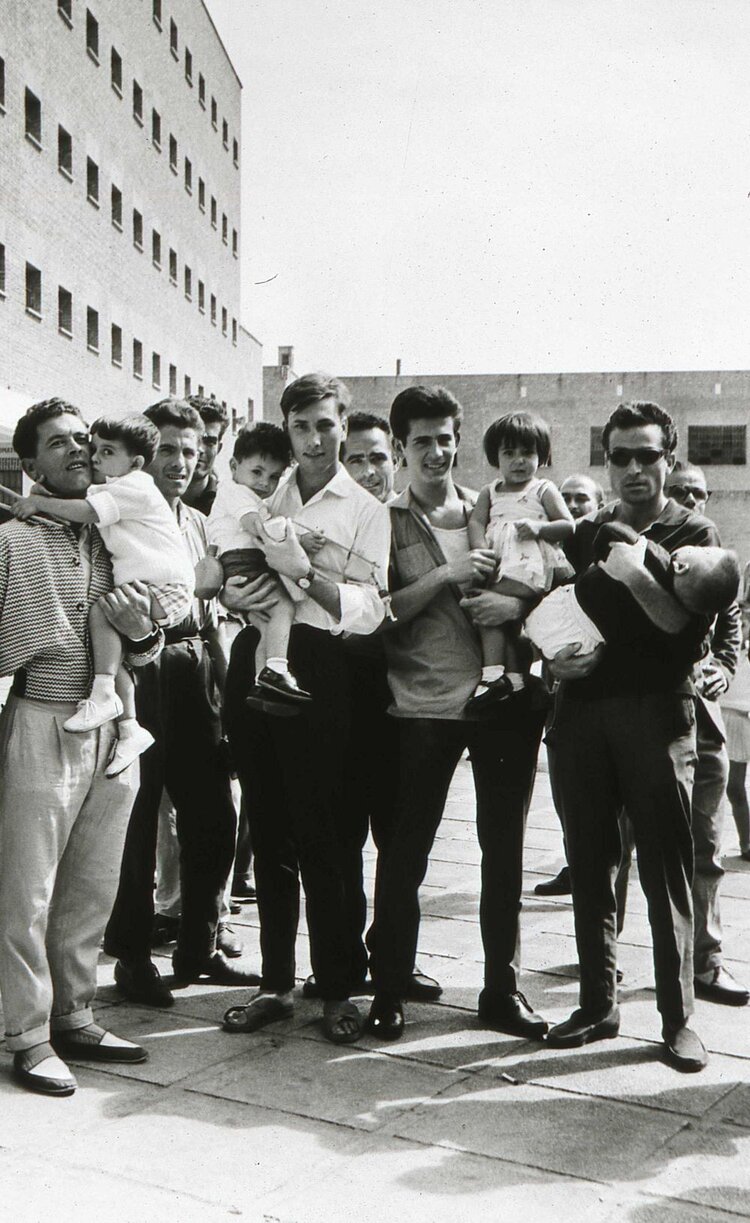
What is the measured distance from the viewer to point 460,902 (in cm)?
686

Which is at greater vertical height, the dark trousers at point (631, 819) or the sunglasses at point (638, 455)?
the sunglasses at point (638, 455)

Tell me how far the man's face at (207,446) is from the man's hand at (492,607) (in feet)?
6.79

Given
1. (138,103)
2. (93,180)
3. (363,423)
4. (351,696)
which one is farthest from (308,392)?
(138,103)

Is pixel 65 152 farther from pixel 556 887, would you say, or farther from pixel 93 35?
pixel 556 887

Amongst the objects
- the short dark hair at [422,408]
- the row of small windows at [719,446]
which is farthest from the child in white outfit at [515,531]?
the row of small windows at [719,446]

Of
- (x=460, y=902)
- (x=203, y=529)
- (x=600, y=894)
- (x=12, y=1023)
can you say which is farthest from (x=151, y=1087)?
(x=460, y=902)

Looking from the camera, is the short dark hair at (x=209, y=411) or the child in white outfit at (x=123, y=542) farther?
the short dark hair at (x=209, y=411)

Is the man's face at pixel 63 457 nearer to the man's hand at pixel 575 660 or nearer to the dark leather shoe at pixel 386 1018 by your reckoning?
the man's hand at pixel 575 660

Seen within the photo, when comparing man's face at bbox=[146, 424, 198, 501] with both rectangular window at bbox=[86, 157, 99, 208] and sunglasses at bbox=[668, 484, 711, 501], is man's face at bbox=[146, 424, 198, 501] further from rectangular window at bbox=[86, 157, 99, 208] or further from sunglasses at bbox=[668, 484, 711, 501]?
rectangular window at bbox=[86, 157, 99, 208]

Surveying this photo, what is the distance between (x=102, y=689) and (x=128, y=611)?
0.89 feet

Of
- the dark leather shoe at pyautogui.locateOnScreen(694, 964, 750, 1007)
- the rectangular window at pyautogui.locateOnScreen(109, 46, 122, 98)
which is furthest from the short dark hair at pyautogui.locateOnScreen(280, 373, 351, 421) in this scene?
the rectangular window at pyautogui.locateOnScreen(109, 46, 122, 98)

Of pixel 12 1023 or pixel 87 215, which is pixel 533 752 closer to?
pixel 12 1023

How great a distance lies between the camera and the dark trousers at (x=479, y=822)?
15.4 feet

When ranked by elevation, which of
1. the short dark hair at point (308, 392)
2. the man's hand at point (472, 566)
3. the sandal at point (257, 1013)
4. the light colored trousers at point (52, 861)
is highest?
the short dark hair at point (308, 392)
